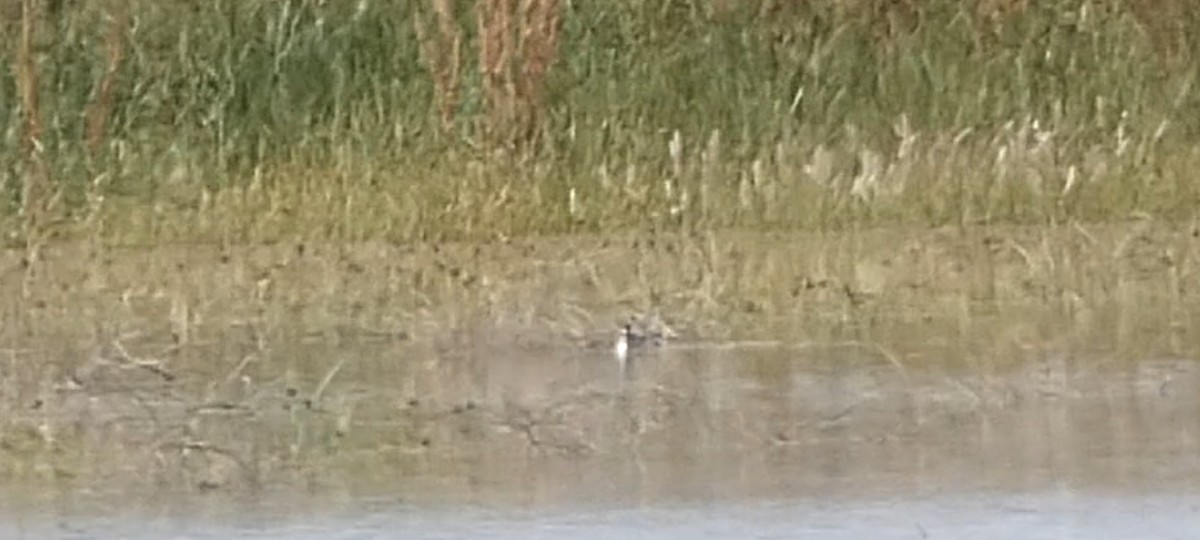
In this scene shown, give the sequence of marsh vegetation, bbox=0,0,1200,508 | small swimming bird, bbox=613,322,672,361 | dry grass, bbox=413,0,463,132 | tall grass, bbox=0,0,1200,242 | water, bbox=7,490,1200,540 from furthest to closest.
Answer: dry grass, bbox=413,0,463,132
tall grass, bbox=0,0,1200,242
small swimming bird, bbox=613,322,672,361
marsh vegetation, bbox=0,0,1200,508
water, bbox=7,490,1200,540

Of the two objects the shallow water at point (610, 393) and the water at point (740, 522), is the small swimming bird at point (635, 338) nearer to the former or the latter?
the shallow water at point (610, 393)

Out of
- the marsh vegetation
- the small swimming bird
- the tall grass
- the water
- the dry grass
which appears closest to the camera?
the water

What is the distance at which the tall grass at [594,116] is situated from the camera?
4535mm

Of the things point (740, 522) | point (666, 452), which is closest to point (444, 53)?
point (666, 452)

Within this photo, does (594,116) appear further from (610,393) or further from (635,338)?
(610,393)

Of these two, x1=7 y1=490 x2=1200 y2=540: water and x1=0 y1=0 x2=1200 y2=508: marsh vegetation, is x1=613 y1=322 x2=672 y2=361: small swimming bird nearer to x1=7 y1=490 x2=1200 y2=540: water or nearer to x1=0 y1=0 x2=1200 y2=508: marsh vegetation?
x1=0 y1=0 x2=1200 y2=508: marsh vegetation

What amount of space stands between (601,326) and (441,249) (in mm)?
462

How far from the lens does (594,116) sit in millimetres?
4926

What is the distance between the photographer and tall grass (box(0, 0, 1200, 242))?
4.54 m

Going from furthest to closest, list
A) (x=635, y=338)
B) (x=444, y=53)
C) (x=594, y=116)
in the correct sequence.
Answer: (x=444, y=53)
(x=594, y=116)
(x=635, y=338)

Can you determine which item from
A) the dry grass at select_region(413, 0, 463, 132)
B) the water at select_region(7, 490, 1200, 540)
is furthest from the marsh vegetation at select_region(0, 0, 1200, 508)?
the water at select_region(7, 490, 1200, 540)

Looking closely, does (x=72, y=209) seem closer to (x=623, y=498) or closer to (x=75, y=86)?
(x=75, y=86)

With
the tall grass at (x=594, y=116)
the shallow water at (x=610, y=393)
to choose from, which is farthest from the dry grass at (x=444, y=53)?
the shallow water at (x=610, y=393)

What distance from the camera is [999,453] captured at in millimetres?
3334
